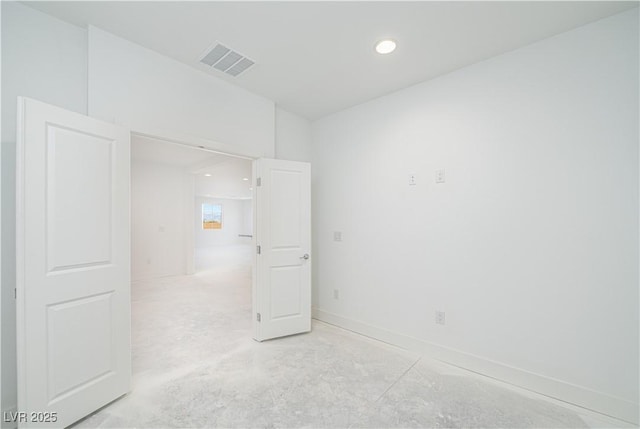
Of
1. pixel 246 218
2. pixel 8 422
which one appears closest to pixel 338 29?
pixel 8 422

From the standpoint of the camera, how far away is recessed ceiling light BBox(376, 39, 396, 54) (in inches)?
84.7

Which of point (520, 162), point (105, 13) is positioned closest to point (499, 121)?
point (520, 162)

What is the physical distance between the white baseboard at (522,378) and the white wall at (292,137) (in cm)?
241

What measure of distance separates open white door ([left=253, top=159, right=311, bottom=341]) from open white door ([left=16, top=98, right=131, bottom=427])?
1.27 meters

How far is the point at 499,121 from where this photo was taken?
7.64ft

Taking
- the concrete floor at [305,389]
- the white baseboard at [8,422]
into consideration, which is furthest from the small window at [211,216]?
the white baseboard at [8,422]

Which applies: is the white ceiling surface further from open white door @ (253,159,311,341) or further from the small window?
the small window

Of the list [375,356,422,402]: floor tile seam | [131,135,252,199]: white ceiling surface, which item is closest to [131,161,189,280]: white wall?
[131,135,252,199]: white ceiling surface

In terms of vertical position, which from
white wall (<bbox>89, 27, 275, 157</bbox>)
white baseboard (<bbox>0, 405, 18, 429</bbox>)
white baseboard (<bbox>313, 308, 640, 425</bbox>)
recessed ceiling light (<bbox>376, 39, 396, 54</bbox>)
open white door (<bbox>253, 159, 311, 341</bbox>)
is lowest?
white baseboard (<bbox>313, 308, 640, 425</bbox>)

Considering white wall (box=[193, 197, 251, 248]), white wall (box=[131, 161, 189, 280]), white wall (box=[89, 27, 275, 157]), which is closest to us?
white wall (box=[89, 27, 275, 157])

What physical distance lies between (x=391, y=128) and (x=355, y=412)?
8.96 feet

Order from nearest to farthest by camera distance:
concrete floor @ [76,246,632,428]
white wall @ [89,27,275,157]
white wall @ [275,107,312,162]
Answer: concrete floor @ [76,246,632,428] < white wall @ [89,27,275,157] < white wall @ [275,107,312,162]

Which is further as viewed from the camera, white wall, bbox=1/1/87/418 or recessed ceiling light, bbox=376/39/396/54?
recessed ceiling light, bbox=376/39/396/54

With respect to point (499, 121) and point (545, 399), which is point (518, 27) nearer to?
point (499, 121)
